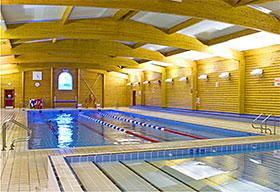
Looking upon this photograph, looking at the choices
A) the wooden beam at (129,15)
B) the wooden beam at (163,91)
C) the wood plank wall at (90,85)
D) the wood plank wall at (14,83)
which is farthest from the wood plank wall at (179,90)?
the wood plank wall at (14,83)

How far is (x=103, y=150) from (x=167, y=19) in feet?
16.2

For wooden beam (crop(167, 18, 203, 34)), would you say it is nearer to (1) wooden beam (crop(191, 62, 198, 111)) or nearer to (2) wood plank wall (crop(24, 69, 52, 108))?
(1) wooden beam (crop(191, 62, 198, 111))

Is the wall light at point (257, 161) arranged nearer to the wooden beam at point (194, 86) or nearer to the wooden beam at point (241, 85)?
the wooden beam at point (241, 85)

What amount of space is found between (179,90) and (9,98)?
11.9 m

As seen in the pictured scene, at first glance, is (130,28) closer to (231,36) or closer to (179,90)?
(231,36)

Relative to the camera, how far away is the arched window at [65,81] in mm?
20188

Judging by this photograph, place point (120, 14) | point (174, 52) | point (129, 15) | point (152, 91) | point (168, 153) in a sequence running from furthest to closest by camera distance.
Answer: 1. point (152, 91)
2. point (174, 52)
3. point (129, 15)
4. point (120, 14)
5. point (168, 153)

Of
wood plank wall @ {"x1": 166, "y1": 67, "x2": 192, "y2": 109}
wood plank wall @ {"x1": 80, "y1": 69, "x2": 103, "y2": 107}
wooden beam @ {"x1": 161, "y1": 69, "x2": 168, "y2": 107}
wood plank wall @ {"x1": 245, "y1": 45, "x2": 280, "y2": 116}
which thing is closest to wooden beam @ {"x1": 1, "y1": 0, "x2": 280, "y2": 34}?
wood plank wall @ {"x1": 245, "y1": 45, "x2": 280, "y2": 116}

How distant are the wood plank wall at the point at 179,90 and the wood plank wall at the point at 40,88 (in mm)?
8879

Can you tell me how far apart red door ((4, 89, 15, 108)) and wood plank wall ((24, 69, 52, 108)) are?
828 mm

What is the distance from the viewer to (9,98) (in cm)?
1928

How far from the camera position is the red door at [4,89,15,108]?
63.2ft

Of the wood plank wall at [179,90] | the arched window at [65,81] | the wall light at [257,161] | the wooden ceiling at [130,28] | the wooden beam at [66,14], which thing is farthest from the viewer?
the arched window at [65,81]

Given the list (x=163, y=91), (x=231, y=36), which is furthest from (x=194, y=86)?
(x=231, y=36)
